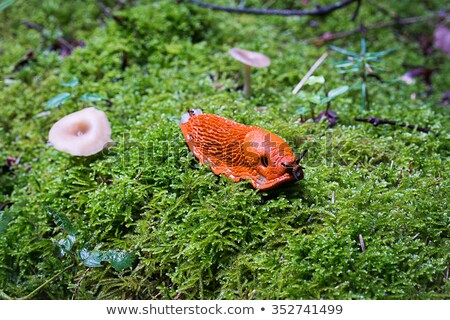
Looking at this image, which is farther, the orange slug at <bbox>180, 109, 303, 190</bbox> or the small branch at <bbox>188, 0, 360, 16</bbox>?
the small branch at <bbox>188, 0, 360, 16</bbox>

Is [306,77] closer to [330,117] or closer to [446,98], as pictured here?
[330,117]

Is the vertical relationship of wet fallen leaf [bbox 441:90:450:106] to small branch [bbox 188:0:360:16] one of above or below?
below

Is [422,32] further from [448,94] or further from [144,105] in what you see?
[144,105]

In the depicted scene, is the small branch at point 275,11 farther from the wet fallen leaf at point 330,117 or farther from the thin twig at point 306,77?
the wet fallen leaf at point 330,117

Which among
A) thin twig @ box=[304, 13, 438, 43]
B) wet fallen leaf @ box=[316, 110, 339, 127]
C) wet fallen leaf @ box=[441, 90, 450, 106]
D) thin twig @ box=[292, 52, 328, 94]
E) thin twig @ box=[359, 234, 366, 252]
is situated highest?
thin twig @ box=[359, 234, 366, 252]

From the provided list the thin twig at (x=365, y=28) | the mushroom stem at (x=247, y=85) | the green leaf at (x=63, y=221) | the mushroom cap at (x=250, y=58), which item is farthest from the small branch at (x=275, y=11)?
the green leaf at (x=63, y=221)

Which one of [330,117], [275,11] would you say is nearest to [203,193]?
[330,117]

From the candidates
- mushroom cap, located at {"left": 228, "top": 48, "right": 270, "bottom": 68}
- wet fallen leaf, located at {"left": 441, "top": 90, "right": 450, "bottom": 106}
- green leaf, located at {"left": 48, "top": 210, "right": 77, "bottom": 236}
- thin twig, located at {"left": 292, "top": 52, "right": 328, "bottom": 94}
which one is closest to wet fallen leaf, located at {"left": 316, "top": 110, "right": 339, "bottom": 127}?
thin twig, located at {"left": 292, "top": 52, "right": 328, "bottom": 94}

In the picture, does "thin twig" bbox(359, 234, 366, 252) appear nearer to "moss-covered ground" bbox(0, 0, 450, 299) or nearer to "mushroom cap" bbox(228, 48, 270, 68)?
"moss-covered ground" bbox(0, 0, 450, 299)
